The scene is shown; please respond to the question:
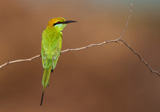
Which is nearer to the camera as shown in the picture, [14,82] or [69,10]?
[14,82]

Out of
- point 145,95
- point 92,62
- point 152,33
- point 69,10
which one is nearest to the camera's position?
point 145,95

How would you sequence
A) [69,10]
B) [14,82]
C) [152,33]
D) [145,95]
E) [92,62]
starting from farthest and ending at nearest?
[152,33] → [69,10] → [92,62] → [145,95] → [14,82]

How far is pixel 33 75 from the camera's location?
6.42 metres

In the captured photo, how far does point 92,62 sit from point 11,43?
212 centimetres

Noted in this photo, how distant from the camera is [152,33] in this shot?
9.03 metres

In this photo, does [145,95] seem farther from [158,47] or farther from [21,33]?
[21,33]

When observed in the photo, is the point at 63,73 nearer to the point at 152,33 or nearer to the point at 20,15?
the point at 20,15

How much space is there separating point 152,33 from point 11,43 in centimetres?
467

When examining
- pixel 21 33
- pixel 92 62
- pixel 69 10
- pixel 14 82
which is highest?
pixel 69 10

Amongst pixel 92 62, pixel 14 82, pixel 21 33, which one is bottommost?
pixel 14 82

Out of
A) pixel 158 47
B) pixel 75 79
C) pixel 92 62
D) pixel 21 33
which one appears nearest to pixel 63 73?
pixel 75 79

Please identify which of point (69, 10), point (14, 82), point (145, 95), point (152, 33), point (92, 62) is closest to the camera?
point (14, 82)

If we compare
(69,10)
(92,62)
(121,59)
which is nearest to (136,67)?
(121,59)

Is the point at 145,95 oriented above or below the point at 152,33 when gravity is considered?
below
